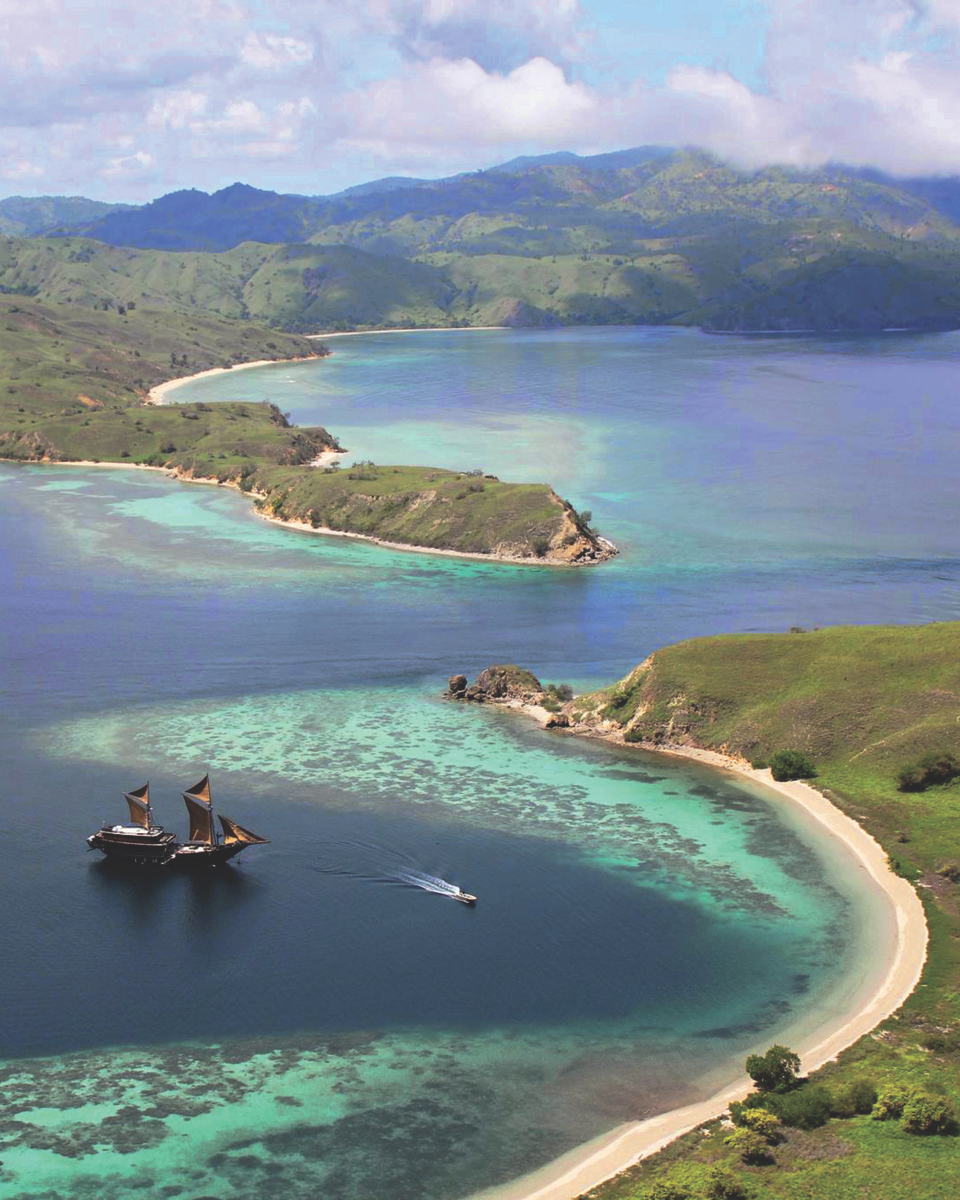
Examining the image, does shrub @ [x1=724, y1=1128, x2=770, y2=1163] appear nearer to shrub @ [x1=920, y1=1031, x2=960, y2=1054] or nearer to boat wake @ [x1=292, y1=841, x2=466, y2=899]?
shrub @ [x1=920, y1=1031, x2=960, y2=1054]

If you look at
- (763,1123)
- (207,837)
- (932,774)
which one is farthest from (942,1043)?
(207,837)

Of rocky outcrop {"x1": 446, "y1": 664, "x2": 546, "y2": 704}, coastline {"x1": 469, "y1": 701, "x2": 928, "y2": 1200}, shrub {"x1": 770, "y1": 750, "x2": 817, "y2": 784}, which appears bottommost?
coastline {"x1": 469, "y1": 701, "x2": 928, "y2": 1200}

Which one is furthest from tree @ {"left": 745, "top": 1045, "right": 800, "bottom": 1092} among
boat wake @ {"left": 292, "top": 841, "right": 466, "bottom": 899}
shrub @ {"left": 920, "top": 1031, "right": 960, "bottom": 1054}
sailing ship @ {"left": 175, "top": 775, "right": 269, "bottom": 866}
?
sailing ship @ {"left": 175, "top": 775, "right": 269, "bottom": 866}

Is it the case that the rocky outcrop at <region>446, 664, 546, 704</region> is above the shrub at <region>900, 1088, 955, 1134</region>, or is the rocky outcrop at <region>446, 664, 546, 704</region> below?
above

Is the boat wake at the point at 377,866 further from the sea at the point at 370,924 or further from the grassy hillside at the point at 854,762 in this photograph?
the grassy hillside at the point at 854,762

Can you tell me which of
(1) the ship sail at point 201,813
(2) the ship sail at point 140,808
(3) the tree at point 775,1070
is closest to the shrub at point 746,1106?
(3) the tree at point 775,1070

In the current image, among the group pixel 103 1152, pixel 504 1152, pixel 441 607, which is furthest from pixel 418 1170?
pixel 441 607

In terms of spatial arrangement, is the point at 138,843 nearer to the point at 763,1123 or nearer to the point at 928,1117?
the point at 763,1123

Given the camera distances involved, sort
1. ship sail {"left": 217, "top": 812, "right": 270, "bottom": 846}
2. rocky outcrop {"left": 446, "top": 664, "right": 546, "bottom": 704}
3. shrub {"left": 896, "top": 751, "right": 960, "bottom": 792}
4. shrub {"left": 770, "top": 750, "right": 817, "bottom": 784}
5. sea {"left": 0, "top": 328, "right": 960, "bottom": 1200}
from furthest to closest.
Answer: rocky outcrop {"left": 446, "top": 664, "right": 546, "bottom": 704}, shrub {"left": 770, "top": 750, "right": 817, "bottom": 784}, shrub {"left": 896, "top": 751, "right": 960, "bottom": 792}, ship sail {"left": 217, "top": 812, "right": 270, "bottom": 846}, sea {"left": 0, "top": 328, "right": 960, "bottom": 1200}
